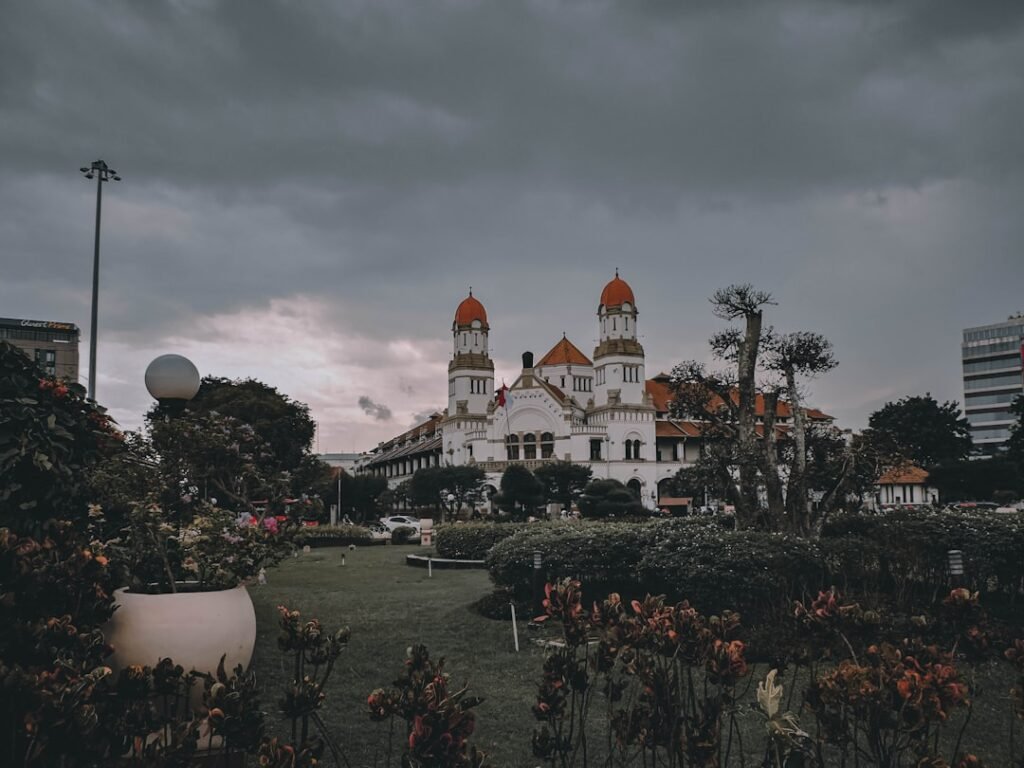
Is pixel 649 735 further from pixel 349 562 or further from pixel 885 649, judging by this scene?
pixel 349 562

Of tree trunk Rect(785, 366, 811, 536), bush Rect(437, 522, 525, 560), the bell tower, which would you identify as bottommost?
bush Rect(437, 522, 525, 560)

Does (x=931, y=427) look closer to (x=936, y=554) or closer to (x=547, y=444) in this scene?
(x=547, y=444)

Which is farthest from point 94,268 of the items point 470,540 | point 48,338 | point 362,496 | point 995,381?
point 995,381

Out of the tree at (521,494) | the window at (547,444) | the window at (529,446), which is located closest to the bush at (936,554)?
the tree at (521,494)

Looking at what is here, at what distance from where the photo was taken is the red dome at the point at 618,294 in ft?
237

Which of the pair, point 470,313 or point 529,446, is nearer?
point 529,446

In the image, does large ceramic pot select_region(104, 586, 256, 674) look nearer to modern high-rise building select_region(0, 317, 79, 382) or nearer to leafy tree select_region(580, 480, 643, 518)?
leafy tree select_region(580, 480, 643, 518)

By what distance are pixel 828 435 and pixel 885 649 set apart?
14.3 m

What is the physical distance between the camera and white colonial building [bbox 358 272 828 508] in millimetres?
67812

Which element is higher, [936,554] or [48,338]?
[48,338]

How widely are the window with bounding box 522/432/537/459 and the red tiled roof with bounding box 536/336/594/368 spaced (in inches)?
552

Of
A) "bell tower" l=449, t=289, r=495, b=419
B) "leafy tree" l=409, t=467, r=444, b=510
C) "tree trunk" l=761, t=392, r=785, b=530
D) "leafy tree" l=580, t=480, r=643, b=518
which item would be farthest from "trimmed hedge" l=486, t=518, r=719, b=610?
"bell tower" l=449, t=289, r=495, b=419

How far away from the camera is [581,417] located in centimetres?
7075

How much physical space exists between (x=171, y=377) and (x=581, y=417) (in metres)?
63.2
